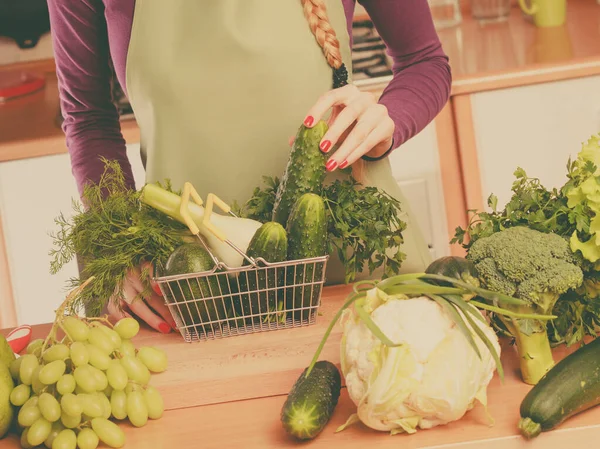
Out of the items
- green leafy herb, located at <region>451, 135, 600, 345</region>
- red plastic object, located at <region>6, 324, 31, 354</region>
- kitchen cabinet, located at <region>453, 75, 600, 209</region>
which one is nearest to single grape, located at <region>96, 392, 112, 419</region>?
red plastic object, located at <region>6, 324, 31, 354</region>

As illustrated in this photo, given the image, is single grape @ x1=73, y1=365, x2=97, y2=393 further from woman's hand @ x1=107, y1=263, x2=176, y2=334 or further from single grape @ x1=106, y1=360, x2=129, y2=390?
woman's hand @ x1=107, y1=263, x2=176, y2=334

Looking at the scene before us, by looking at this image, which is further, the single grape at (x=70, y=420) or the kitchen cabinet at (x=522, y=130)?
the kitchen cabinet at (x=522, y=130)

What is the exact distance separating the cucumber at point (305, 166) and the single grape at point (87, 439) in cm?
39

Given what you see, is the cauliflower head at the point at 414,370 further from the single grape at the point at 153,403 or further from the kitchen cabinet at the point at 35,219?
the kitchen cabinet at the point at 35,219

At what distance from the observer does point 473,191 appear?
7.31ft

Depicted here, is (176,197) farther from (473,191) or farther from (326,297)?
(473,191)

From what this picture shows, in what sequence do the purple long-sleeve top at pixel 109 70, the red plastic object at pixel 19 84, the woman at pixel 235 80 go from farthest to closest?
Answer: the red plastic object at pixel 19 84, the purple long-sleeve top at pixel 109 70, the woman at pixel 235 80

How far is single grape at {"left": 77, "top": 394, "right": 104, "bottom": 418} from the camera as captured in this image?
0.81m

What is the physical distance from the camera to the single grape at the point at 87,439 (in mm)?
815

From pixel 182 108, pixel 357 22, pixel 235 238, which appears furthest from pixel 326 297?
pixel 357 22

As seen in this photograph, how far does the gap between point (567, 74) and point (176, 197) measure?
145 cm

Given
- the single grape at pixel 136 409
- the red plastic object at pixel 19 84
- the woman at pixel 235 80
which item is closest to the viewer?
the single grape at pixel 136 409

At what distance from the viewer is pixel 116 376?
33.4 inches

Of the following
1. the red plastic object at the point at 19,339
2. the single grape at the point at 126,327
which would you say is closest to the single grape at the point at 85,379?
the single grape at the point at 126,327
